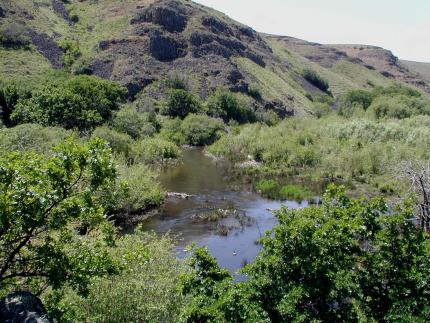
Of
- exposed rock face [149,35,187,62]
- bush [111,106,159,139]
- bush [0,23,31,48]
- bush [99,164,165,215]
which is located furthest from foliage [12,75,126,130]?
exposed rock face [149,35,187,62]

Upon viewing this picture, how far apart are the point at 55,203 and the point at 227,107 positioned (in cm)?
11580

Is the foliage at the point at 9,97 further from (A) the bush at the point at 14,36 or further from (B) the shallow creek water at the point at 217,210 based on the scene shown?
(B) the shallow creek water at the point at 217,210

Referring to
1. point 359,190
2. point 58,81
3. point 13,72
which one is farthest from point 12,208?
point 13,72

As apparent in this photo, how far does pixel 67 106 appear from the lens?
83000 mm

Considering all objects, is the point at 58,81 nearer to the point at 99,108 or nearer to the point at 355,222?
the point at 99,108

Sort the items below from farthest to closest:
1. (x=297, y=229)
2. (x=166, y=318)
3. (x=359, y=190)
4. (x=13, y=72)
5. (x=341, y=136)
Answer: (x=13, y=72)
(x=341, y=136)
(x=359, y=190)
(x=166, y=318)
(x=297, y=229)

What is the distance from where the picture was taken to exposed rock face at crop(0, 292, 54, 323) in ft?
44.0

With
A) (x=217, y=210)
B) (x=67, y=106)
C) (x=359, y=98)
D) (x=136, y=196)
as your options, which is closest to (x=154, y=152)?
(x=67, y=106)

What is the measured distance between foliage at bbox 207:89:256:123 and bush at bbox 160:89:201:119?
7.19 meters

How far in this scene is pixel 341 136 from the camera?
87688 millimetres

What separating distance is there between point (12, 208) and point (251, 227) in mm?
35879

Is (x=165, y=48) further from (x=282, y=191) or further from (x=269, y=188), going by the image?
(x=282, y=191)

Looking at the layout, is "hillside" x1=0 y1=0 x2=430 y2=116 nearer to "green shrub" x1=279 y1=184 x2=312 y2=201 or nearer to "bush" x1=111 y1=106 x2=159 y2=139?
"bush" x1=111 y1=106 x2=159 y2=139

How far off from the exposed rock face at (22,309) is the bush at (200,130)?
301ft
